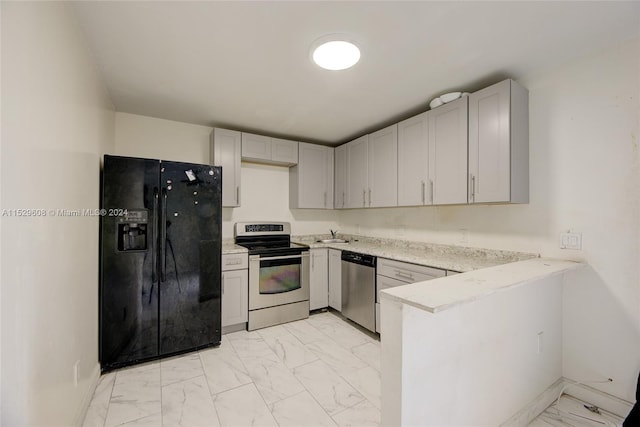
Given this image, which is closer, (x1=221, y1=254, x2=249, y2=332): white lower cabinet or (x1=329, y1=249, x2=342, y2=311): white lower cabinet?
(x1=221, y1=254, x2=249, y2=332): white lower cabinet

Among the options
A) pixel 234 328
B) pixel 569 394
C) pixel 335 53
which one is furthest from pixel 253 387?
pixel 335 53

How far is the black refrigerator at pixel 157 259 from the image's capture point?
2.20 meters

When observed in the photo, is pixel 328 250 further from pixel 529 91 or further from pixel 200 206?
pixel 529 91

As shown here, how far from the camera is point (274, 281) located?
3.16 meters

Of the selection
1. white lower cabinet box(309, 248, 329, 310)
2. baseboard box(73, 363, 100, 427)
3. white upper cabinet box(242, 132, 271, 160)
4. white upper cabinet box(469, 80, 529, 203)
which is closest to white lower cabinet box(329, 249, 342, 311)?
white lower cabinet box(309, 248, 329, 310)

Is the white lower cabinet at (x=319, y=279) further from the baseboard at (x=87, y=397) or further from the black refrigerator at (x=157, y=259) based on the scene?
the baseboard at (x=87, y=397)

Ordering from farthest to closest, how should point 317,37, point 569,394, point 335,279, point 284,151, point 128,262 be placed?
1. point 284,151
2. point 335,279
3. point 128,262
4. point 569,394
5. point 317,37

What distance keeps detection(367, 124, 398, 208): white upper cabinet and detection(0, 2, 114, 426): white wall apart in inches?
107

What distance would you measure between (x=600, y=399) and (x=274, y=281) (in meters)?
2.84

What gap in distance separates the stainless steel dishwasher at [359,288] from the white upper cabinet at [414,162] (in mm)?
780

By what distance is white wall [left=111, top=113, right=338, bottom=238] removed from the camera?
3.00 m

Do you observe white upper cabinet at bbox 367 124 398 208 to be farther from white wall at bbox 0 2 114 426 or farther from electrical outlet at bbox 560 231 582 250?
white wall at bbox 0 2 114 426

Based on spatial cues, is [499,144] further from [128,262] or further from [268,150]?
[128,262]

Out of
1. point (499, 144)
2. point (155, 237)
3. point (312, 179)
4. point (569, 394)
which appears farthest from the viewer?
point (312, 179)
